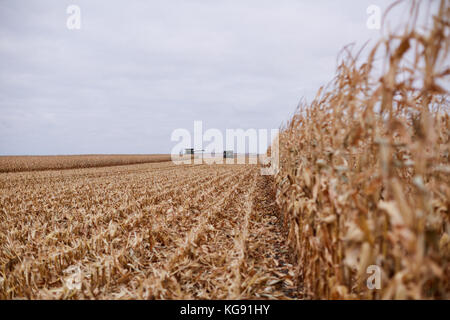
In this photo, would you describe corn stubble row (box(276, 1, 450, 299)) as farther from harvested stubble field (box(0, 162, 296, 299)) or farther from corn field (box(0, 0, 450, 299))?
harvested stubble field (box(0, 162, 296, 299))

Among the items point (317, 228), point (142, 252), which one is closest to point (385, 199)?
point (317, 228)

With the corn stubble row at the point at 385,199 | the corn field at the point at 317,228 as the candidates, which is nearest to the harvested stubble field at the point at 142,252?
the corn field at the point at 317,228

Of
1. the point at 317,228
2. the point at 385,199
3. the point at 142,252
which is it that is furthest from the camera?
the point at 142,252

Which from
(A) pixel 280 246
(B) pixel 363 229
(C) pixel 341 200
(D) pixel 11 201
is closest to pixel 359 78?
(C) pixel 341 200

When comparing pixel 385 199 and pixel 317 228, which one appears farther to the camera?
pixel 317 228

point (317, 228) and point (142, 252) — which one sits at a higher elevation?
point (317, 228)

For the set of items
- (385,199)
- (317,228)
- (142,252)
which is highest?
(385,199)

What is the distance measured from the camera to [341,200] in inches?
70.0

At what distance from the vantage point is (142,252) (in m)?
4.07

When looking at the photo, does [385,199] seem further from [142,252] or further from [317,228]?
[142,252]

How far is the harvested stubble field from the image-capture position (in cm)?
302

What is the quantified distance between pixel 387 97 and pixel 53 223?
6.73 m

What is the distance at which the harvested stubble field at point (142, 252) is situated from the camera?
9.92 feet

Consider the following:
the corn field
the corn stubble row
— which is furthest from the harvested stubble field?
the corn stubble row
